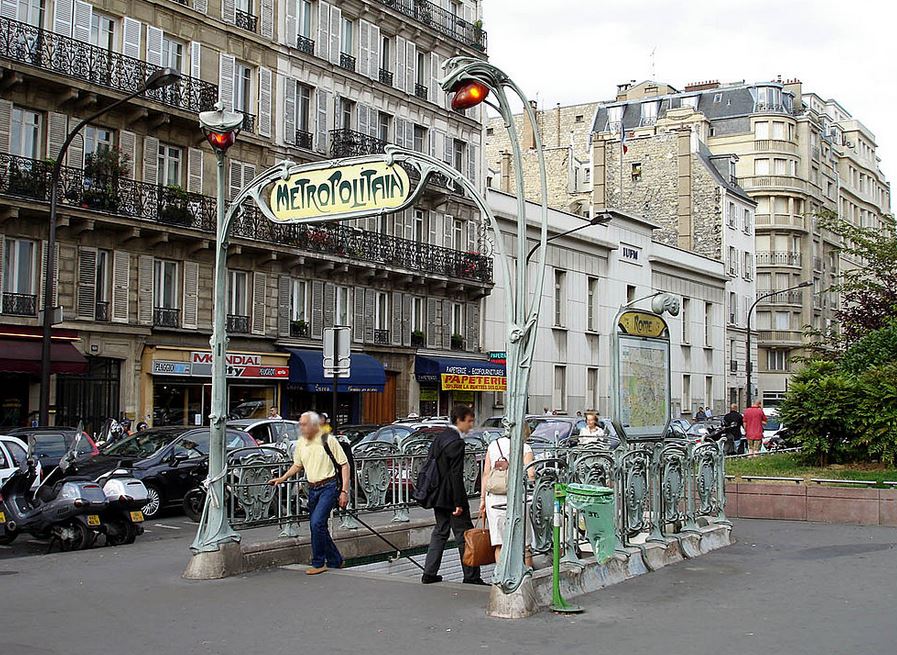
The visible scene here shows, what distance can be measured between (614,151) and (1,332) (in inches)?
1837

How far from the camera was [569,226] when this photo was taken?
50438mm

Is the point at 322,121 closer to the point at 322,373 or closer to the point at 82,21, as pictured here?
the point at 322,373

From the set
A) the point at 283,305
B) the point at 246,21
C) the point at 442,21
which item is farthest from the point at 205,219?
the point at 442,21

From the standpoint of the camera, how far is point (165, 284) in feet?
106

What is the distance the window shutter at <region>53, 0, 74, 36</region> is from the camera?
29375 millimetres

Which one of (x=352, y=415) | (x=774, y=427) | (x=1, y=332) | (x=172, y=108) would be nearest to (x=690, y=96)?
(x=774, y=427)

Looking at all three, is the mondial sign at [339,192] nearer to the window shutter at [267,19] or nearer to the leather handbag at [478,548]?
the leather handbag at [478,548]

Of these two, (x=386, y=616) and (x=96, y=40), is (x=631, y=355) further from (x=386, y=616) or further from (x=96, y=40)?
(x=96, y=40)

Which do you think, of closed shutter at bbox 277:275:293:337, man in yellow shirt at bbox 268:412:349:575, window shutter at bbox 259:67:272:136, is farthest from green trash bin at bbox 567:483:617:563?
window shutter at bbox 259:67:272:136

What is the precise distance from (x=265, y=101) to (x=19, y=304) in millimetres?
11277

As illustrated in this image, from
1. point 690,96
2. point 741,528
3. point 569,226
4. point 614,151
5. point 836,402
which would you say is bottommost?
point 741,528

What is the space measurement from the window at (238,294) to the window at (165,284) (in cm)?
204

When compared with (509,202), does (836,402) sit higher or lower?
lower

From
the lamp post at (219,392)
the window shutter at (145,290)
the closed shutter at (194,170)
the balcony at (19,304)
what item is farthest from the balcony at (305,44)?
the lamp post at (219,392)
